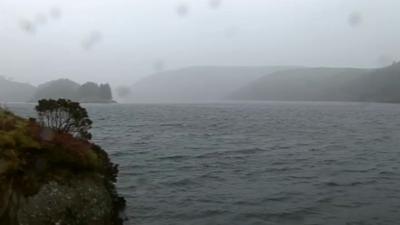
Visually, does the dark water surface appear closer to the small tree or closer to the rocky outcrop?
the small tree

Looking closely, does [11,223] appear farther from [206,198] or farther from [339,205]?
[339,205]

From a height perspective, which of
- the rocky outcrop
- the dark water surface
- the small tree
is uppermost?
the small tree

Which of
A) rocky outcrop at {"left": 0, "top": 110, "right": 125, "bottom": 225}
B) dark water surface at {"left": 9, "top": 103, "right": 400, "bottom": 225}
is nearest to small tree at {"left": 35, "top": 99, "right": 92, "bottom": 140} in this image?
rocky outcrop at {"left": 0, "top": 110, "right": 125, "bottom": 225}

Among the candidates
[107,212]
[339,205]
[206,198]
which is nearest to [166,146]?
[206,198]

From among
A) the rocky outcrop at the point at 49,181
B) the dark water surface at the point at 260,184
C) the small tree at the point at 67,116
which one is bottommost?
the dark water surface at the point at 260,184

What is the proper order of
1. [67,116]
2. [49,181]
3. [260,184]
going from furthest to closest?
[260,184] → [67,116] → [49,181]

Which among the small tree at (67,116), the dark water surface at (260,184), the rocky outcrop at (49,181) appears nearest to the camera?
the rocky outcrop at (49,181)

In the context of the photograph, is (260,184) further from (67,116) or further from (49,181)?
(49,181)

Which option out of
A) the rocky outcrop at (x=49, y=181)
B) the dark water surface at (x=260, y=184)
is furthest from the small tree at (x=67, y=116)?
the dark water surface at (x=260, y=184)

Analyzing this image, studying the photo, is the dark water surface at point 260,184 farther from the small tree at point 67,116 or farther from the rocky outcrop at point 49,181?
the rocky outcrop at point 49,181

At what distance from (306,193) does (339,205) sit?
2.44 m

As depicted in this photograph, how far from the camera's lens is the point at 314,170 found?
27531mm

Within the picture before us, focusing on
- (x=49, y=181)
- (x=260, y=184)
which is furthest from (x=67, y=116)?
(x=260, y=184)

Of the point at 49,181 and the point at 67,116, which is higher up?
the point at 67,116
